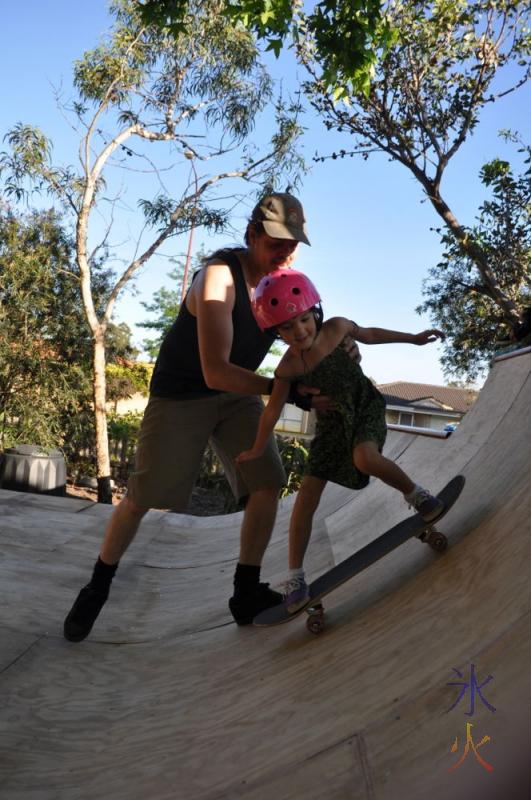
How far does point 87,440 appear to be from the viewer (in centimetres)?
1683

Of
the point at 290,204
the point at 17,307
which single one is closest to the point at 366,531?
the point at 290,204

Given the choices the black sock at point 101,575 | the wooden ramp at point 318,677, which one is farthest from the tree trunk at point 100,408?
the black sock at point 101,575

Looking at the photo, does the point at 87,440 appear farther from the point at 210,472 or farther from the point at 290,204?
the point at 290,204

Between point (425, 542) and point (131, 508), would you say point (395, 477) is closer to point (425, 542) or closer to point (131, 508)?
point (425, 542)

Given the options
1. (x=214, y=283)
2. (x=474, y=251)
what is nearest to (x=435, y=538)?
(x=214, y=283)

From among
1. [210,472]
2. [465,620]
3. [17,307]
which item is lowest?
[210,472]

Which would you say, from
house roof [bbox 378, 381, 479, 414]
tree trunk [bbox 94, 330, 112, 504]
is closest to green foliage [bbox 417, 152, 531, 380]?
tree trunk [bbox 94, 330, 112, 504]

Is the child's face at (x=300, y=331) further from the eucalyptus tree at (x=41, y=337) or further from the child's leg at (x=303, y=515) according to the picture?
the eucalyptus tree at (x=41, y=337)

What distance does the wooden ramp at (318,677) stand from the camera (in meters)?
1.30

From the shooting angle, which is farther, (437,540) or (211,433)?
(211,433)

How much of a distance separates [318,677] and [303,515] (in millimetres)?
848

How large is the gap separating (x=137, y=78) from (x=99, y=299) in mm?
5045

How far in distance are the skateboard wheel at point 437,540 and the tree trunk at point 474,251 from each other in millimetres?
8412

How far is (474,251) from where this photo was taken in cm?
1099
